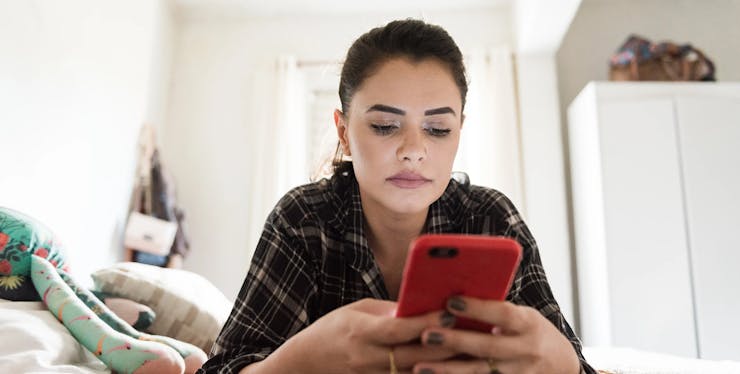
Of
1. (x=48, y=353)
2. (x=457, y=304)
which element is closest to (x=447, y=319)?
(x=457, y=304)

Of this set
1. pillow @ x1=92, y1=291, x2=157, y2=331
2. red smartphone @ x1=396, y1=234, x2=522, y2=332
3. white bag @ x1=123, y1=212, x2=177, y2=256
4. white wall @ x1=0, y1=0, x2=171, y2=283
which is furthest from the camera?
white bag @ x1=123, y1=212, x2=177, y2=256

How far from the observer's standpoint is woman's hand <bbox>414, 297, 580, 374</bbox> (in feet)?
1.57

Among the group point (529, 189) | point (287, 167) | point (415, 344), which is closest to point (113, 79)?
point (287, 167)

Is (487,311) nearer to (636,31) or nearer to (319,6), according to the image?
(319,6)

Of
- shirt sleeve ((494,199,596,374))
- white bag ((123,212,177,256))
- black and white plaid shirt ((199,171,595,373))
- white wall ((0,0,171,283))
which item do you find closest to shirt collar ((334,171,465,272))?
black and white plaid shirt ((199,171,595,373))

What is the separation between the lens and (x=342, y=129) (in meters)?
0.99

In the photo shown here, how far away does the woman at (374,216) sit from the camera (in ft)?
2.55

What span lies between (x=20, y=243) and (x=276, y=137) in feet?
6.75

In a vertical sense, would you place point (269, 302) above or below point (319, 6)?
below

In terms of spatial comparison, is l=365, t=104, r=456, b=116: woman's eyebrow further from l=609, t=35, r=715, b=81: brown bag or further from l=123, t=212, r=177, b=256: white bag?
l=609, t=35, r=715, b=81: brown bag

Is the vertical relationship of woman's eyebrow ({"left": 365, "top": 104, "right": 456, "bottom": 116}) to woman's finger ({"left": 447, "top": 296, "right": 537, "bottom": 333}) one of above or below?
above

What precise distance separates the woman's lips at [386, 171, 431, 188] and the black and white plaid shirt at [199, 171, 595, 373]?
0.13 metres

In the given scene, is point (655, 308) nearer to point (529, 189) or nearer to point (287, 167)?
point (529, 189)

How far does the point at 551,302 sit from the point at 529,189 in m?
2.14
